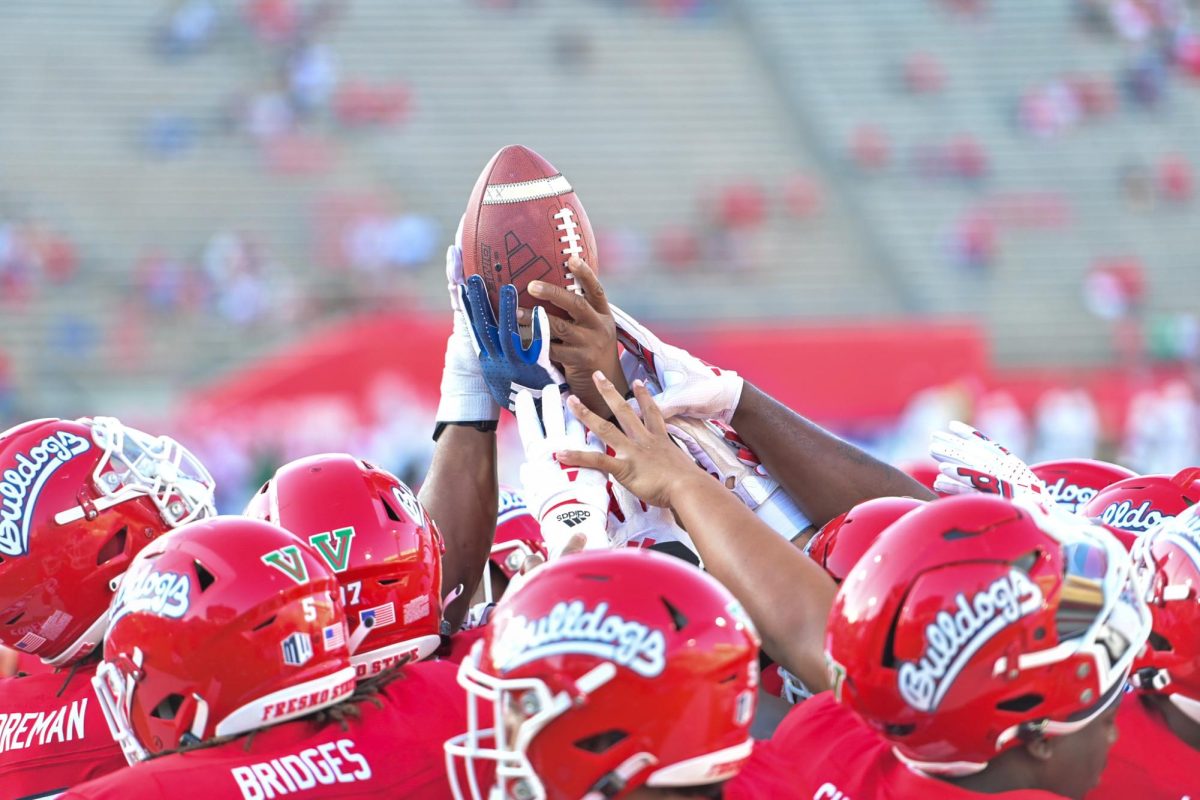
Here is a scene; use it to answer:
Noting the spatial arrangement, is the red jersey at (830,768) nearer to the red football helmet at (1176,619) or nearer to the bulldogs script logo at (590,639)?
the bulldogs script logo at (590,639)

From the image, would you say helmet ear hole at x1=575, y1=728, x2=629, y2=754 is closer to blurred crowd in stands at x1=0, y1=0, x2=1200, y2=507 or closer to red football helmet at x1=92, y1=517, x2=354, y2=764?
red football helmet at x1=92, y1=517, x2=354, y2=764

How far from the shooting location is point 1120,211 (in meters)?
21.2

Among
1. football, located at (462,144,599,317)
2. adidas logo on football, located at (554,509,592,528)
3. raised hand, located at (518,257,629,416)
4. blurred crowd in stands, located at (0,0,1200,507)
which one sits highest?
football, located at (462,144,599,317)

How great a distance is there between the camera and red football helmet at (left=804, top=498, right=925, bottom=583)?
2980 millimetres

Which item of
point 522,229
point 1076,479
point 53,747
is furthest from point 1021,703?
point 1076,479

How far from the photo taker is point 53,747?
9.77 ft

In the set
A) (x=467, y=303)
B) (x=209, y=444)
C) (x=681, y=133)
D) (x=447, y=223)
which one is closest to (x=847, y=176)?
(x=681, y=133)

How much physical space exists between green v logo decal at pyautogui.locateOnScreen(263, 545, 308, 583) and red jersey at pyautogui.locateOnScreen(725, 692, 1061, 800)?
2.78ft

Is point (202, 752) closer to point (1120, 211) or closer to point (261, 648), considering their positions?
point (261, 648)

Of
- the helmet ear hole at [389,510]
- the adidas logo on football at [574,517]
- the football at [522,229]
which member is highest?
the football at [522,229]

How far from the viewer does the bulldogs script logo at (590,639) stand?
2.19 metres

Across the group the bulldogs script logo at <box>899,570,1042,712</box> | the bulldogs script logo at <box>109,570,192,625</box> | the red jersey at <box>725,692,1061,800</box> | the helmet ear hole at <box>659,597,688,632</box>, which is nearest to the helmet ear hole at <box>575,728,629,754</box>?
the helmet ear hole at <box>659,597,688,632</box>

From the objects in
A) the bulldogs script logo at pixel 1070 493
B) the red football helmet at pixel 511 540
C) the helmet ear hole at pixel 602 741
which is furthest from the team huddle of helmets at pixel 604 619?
the bulldogs script logo at pixel 1070 493

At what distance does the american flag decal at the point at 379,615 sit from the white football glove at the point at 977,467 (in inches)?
54.8
